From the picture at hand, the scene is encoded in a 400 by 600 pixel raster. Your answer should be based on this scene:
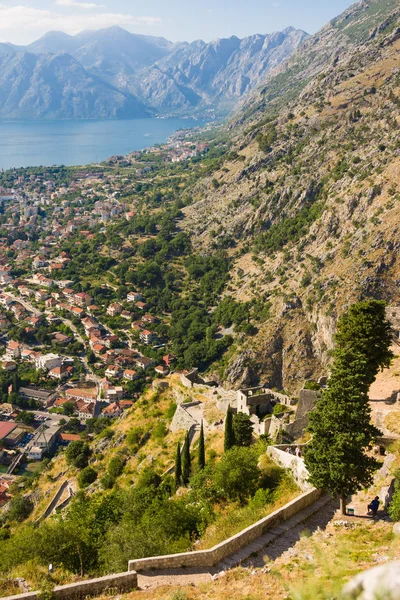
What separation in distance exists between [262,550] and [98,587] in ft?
11.9

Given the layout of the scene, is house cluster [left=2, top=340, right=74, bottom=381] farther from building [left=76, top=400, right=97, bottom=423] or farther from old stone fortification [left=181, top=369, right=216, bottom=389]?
old stone fortification [left=181, top=369, right=216, bottom=389]

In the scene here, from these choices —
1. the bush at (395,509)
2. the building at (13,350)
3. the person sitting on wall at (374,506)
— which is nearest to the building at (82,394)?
the building at (13,350)

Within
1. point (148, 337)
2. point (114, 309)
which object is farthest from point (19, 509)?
point (114, 309)

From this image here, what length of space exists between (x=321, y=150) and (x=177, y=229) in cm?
2782

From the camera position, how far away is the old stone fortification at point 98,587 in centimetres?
1010

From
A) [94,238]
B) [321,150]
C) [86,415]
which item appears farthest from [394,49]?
[86,415]

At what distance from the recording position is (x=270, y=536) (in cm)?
1174

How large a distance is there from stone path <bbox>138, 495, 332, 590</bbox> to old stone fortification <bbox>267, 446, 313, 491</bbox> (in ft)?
3.66

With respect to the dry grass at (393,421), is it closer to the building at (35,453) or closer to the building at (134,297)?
the building at (35,453)

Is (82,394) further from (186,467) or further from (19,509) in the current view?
(186,467)

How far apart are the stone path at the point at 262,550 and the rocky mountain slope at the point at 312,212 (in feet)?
114

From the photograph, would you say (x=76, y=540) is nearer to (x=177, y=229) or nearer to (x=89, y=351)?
(x=89, y=351)

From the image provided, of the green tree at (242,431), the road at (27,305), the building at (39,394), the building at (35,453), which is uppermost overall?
the green tree at (242,431)

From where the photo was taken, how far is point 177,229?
3410 inches
